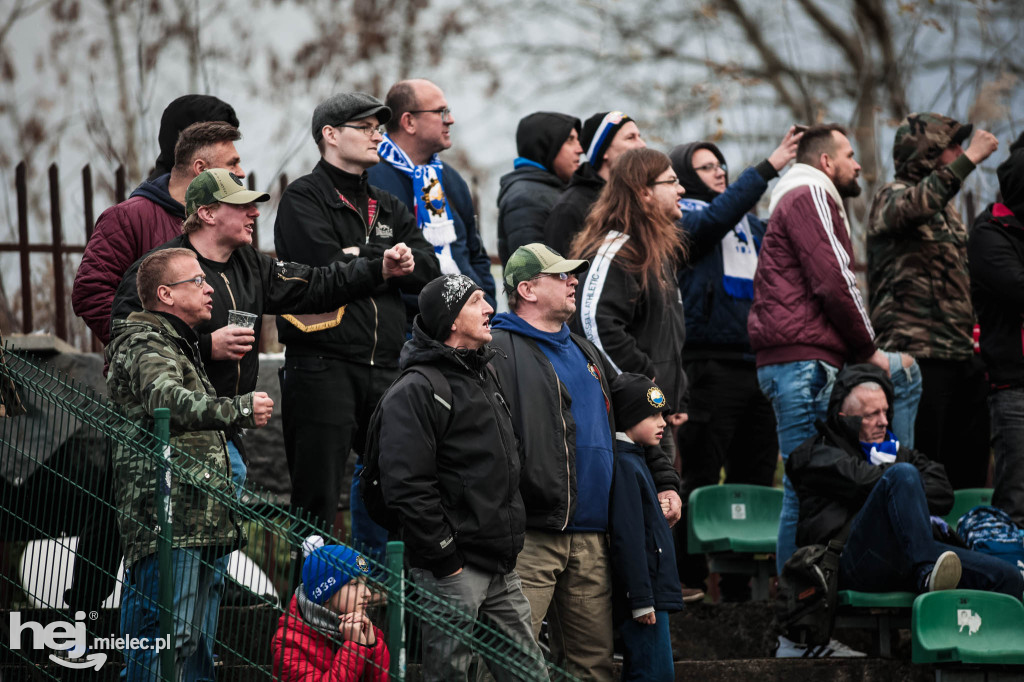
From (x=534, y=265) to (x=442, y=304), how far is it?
2.01 feet

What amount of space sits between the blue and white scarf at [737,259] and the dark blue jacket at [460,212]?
44.3 inches

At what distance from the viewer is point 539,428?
5.44 m

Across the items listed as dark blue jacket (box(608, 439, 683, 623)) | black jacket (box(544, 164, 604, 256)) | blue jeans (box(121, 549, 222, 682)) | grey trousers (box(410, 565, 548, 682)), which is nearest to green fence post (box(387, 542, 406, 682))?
grey trousers (box(410, 565, 548, 682))

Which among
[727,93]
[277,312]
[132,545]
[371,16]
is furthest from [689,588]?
[371,16]

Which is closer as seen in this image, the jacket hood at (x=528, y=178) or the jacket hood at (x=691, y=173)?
the jacket hood at (x=528, y=178)

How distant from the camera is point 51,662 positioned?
16.6 ft

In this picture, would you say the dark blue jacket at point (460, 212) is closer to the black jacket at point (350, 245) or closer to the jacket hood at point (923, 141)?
the black jacket at point (350, 245)

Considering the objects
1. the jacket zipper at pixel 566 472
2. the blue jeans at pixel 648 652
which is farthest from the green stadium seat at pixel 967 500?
the jacket zipper at pixel 566 472

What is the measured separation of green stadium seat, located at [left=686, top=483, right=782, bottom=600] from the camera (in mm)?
7371

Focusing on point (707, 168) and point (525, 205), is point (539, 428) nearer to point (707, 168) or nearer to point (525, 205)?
point (525, 205)

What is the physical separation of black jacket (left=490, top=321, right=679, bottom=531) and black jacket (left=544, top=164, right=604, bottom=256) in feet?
4.70

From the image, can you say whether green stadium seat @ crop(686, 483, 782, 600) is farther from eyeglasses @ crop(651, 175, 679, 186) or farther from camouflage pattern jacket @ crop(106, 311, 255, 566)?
camouflage pattern jacket @ crop(106, 311, 255, 566)

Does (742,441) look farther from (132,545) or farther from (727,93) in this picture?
(727,93)

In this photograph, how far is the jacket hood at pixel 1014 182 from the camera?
294 inches
